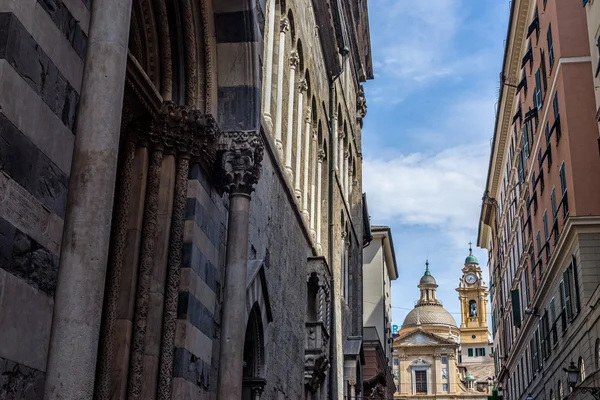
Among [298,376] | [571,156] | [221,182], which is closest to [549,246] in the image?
[571,156]

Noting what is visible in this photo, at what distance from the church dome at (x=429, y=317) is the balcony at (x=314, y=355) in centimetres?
10048

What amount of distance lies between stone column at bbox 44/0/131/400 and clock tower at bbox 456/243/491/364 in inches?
4651

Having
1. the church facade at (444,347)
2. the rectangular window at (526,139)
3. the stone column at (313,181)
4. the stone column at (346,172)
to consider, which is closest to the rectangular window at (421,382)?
the church facade at (444,347)

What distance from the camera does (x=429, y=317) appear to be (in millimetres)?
118188

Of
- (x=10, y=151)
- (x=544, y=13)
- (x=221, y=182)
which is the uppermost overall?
(x=544, y=13)

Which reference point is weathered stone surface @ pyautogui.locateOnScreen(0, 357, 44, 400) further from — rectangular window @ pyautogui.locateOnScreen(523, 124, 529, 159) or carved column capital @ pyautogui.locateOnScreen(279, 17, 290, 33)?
rectangular window @ pyautogui.locateOnScreen(523, 124, 529, 159)

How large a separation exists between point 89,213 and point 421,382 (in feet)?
298

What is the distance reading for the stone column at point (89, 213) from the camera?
555 cm

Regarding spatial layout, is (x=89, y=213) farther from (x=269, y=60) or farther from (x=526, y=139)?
(x=526, y=139)

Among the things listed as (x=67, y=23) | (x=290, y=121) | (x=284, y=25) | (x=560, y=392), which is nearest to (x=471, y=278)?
(x=560, y=392)

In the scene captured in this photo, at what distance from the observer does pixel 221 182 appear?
424 inches

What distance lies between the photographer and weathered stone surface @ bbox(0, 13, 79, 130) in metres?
5.33

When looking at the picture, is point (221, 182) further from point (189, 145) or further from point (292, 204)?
point (292, 204)

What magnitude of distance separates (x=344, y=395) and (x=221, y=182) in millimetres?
16090
